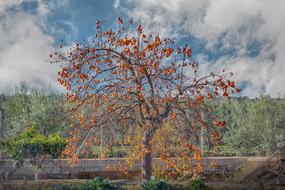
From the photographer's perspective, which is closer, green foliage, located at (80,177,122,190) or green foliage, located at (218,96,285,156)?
green foliage, located at (80,177,122,190)

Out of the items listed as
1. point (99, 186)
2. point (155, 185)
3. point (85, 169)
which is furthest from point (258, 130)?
point (99, 186)

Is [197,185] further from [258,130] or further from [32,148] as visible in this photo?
[258,130]

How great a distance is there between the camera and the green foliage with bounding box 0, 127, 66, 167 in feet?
52.1

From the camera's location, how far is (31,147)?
1587 centimetres

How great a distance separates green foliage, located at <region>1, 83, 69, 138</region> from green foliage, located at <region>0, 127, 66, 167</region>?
9446 millimetres

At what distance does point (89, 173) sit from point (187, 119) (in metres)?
9.01

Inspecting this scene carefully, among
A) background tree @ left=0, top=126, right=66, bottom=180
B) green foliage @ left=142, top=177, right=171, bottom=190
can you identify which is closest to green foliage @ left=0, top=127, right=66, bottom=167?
background tree @ left=0, top=126, right=66, bottom=180

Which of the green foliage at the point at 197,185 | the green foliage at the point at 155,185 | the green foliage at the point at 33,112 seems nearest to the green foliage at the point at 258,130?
the green foliage at the point at 33,112

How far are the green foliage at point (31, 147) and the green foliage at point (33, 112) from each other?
9446mm

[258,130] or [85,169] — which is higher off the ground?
[258,130]

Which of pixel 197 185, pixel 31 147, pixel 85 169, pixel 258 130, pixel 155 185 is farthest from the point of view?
pixel 258 130

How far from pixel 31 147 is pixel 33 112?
559 inches

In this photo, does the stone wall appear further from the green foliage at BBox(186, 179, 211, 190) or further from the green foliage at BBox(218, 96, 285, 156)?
the green foliage at BBox(218, 96, 285, 156)

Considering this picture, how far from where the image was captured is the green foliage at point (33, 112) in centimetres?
2880
